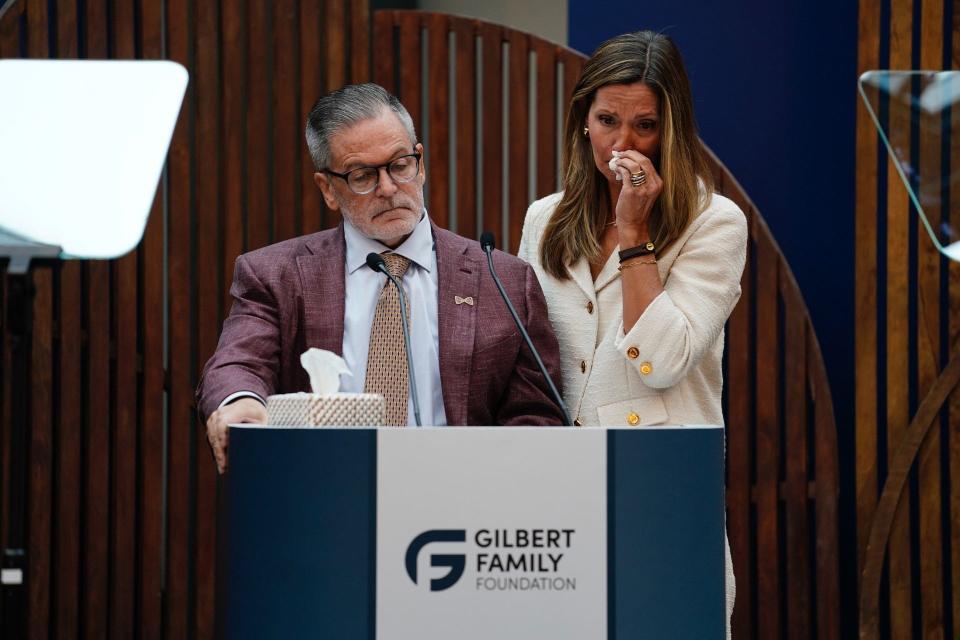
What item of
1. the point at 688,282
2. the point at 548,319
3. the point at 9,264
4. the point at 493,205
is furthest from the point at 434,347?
the point at 493,205

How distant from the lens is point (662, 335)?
7.13 ft

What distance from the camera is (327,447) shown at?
1643 millimetres

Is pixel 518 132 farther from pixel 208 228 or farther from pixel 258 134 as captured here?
pixel 208 228

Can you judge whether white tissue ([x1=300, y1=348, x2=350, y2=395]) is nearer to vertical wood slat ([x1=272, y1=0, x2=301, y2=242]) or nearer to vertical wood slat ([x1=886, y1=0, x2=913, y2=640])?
vertical wood slat ([x1=272, y1=0, x2=301, y2=242])

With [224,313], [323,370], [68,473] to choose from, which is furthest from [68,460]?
[323,370]

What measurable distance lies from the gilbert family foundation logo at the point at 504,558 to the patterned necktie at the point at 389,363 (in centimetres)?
58

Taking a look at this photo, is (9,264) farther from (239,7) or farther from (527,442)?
(239,7)

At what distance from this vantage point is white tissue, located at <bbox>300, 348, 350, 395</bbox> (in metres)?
1.81

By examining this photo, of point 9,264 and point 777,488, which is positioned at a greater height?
point 9,264

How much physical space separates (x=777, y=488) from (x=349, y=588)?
2.60 metres

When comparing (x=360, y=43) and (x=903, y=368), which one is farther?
(x=360, y=43)

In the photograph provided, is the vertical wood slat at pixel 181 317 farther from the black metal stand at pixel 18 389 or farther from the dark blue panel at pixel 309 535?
the dark blue panel at pixel 309 535

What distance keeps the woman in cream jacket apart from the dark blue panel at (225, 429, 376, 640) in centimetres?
73

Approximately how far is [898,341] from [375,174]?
2.19 m
